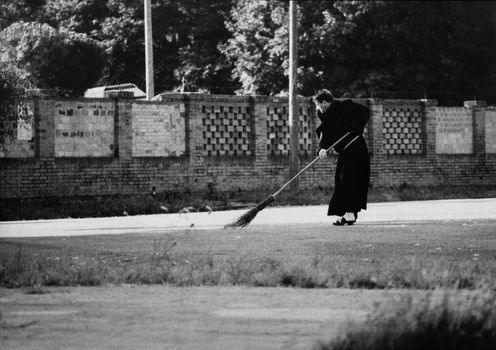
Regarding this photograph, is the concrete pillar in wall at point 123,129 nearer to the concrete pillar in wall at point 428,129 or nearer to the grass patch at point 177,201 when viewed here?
the grass patch at point 177,201

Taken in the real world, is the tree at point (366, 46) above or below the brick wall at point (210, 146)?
above

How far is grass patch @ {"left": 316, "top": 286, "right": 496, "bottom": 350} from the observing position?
5.00 meters

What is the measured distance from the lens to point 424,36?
147 feet

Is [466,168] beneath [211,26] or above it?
beneath

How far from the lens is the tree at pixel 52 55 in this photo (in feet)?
130

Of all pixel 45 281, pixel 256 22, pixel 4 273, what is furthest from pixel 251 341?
pixel 256 22

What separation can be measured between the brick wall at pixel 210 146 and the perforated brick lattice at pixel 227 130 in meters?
0.03

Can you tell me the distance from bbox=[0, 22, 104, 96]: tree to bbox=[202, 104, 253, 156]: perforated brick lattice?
443 inches

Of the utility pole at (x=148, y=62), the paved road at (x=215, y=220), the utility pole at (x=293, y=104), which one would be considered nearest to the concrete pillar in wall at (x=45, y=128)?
the utility pole at (x=148, y=62)

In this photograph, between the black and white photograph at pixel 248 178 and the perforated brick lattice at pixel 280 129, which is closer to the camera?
the black and white photograph at pixel 248 178

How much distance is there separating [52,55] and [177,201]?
1664 cm

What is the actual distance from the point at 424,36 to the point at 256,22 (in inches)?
273

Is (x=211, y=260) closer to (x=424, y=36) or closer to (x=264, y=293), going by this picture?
(x=264, y=293)

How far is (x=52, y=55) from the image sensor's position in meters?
40.3
